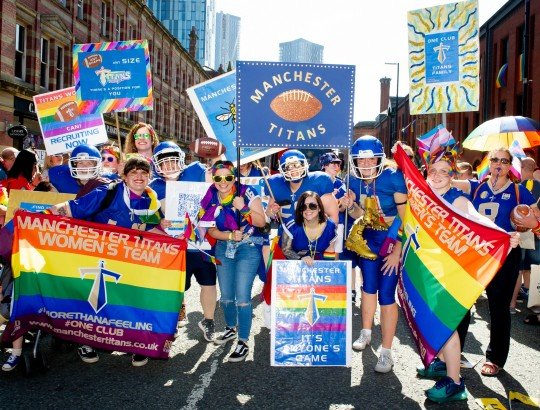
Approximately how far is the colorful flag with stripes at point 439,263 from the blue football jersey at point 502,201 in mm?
1336

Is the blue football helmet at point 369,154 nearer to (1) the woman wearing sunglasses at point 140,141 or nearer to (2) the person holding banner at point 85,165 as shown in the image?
(2) the person holding banner at point 85,165

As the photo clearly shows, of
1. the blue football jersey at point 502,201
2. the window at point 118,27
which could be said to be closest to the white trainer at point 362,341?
the blue football jersey at point 502,201

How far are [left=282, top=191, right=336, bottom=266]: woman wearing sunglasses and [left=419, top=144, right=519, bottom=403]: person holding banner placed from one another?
1.05 m

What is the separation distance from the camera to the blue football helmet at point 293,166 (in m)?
5.19

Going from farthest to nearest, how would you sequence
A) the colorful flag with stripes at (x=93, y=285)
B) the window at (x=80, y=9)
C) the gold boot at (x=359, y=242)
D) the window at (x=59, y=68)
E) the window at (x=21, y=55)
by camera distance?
the window at (x=80, y=9) → the window at (x=59, y=68) → the window at (x=21, y=55) → the gold boot at (x=359, y=242) → the colorful flag with stripes at (x=93, y=285)

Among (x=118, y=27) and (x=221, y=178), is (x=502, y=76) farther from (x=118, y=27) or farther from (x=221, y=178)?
(x=221, y=178)

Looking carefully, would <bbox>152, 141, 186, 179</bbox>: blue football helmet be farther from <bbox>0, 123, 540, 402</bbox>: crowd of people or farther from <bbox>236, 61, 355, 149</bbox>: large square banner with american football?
<bbox>236, 61, 355, 149</bbox>: large square banner with american football

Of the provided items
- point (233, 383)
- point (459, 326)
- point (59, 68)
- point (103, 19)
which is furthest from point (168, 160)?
point (103, 19)

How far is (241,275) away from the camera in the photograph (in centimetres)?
533

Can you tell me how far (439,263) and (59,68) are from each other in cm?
2403


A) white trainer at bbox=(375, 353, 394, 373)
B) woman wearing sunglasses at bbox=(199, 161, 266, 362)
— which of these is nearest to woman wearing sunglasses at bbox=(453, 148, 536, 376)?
white trainer at bbox=(375, 353, 394, 373)

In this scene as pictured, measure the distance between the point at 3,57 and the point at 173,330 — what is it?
1812 cm

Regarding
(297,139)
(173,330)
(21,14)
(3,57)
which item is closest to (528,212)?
(297,139)

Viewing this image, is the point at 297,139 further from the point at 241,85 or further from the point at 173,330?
the point at 173,330
